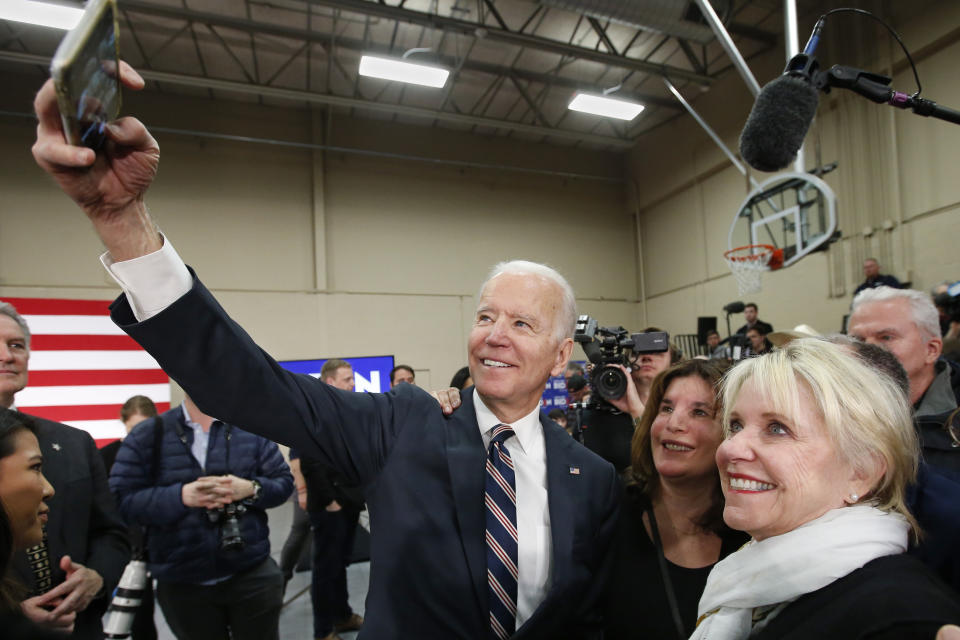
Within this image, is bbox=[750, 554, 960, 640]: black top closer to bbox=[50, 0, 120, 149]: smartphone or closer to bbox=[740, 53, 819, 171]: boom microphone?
bbox=[740, 53, 819, 171]: boom microphone

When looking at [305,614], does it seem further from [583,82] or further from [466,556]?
[583,82]

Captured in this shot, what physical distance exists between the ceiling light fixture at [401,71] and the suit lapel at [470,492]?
23.2 feet

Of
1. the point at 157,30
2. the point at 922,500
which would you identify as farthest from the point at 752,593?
the point at 157,30

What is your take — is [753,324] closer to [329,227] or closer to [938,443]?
[938,443]

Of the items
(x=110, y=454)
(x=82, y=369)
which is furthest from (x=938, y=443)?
(x=82, y=369)

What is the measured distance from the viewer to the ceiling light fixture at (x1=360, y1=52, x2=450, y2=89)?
24.0ft

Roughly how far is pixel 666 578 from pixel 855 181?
7993 millimetres

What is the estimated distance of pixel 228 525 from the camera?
7.54 ft

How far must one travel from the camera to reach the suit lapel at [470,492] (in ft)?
3.96

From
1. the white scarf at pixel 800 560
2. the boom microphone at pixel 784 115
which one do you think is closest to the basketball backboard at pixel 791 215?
the boom microphone at pixel 784 115

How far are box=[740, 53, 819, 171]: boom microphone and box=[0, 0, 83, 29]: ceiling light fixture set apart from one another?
6.98 metres

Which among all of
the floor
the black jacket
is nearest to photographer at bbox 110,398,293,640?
the floor

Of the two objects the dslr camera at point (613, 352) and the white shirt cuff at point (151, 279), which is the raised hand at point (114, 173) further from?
the dslr camera at point (613, 352)

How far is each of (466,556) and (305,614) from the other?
3455 mm
